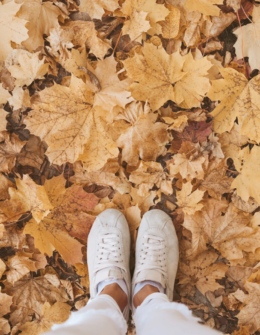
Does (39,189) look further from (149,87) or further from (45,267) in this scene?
(149,87)

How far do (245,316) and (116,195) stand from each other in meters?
0.83

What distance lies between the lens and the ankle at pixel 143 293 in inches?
44.6

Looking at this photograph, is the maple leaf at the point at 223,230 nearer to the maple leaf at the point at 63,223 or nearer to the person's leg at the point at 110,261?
the person's leg at the point at 110,261

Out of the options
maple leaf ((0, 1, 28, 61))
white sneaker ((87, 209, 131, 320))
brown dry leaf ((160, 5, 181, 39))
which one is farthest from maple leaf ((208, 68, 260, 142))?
maple leaf ((0, 1, 28, 61))

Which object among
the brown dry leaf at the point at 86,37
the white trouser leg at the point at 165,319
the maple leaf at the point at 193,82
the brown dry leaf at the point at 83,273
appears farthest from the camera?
the brown dry leaf at the point at 83,273

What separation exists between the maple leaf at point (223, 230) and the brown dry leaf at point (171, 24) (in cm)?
80

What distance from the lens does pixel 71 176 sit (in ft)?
4.16

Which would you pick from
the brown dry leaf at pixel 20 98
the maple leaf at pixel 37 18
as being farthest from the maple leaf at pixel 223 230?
the maple leaf at pixel 37 18

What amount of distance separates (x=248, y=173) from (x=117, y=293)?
81 cm

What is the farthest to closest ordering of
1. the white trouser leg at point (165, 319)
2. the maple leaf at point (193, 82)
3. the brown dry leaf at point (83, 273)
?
the brown dry leaf at point (83, 273) → the maple leaf at point (193, 82) → the white trouser leg at point (165, 319)

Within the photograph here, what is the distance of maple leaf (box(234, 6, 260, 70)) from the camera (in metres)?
1.11

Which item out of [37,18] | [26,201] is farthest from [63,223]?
[37,18]

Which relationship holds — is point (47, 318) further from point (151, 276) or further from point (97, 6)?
point (97, 6)

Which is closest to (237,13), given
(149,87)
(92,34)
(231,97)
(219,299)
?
(231,97)
